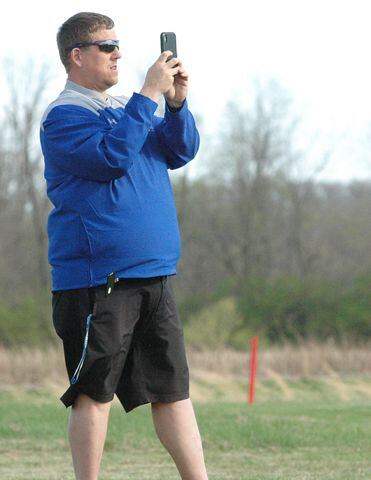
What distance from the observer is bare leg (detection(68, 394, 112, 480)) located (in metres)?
3.87

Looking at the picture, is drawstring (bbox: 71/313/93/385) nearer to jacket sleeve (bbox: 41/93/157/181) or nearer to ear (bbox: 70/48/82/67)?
jacket sleeve (bbox: 41/93/157/181)

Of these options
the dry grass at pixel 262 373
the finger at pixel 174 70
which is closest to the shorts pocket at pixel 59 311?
the finger at pixel 174 70

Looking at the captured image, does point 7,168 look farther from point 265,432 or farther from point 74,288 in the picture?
point 74,288

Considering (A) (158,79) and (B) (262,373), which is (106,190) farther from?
(B) (262,373)

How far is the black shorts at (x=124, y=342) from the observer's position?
3.82 meters

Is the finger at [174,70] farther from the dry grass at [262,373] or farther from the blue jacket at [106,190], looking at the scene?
the dry grass at [262,373]

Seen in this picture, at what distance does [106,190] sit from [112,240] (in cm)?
18

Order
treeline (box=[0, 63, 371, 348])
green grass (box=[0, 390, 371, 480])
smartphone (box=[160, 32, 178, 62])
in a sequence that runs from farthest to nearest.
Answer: treeline (box=[0, 63, 371, 348])
green grass (box=[0, 390, 371, 480])
smartphone (box=[160, 32, 178, 62])

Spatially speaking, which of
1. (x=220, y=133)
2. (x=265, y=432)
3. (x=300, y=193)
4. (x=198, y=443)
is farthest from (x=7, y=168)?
(x=198, y=443)

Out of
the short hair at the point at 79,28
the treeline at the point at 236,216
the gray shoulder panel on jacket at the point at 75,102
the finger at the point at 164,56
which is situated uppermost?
the short hair at the point at 79,28

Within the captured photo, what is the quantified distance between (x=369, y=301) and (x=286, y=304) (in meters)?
2.84

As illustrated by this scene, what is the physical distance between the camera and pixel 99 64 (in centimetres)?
399

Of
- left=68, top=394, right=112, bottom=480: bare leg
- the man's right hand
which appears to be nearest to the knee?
left=68, top=394, right=112, bottom=480: bare leg

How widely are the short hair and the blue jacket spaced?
0.57 ft
